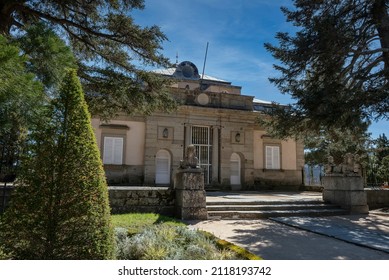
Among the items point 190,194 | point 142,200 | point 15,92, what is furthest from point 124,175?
point 15,92

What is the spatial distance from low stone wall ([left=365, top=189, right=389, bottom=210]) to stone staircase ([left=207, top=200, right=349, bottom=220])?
2.09 meters

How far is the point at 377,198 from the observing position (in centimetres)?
1208

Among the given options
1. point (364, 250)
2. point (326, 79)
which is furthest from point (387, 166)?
point (364, 250)

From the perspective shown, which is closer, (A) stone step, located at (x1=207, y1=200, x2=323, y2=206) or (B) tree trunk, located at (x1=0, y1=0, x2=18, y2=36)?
(B) tree trunk, located at (x1=0, y1=0, x2=18, y2=36)

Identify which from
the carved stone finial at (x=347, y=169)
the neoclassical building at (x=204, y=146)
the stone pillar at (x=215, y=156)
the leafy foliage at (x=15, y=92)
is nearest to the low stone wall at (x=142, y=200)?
the leafy foliage at (x=15, y=92)

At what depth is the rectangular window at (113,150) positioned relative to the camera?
57.3 ft

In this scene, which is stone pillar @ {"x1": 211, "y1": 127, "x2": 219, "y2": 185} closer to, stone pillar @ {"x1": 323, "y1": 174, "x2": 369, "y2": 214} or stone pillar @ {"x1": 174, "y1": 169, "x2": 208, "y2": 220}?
stone pillar @ {"x1": 323, "y1": 174, "x2": 369, "y2": 214}

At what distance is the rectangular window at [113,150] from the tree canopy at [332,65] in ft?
32.0

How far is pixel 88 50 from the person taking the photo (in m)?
8.55

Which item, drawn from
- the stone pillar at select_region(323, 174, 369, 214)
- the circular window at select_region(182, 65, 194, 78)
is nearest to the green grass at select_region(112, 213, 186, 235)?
the stone pillar at select_region(323, 174, 369, 214)

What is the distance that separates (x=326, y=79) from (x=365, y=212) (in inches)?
201

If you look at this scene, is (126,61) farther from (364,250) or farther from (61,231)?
(364,250)

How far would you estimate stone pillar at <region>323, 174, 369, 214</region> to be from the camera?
10695mm

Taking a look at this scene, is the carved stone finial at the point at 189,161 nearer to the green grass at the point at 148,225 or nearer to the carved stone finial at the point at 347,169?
the green grass at the point at 148,225
